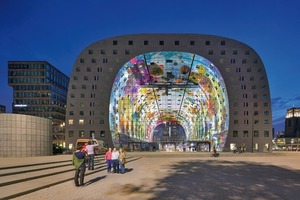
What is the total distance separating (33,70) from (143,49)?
225ft

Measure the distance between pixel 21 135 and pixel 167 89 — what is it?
2407 inches

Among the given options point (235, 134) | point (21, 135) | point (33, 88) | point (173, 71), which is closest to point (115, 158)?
point (21, 135)

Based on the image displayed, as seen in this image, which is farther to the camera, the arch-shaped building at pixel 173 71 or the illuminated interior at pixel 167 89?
the illuminated interior at pixel 167 89

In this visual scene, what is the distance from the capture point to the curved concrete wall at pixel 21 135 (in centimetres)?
3391

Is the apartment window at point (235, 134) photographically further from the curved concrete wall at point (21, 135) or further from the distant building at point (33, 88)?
the distant building at point (33, 88)

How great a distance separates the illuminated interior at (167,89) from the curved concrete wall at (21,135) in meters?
39.8

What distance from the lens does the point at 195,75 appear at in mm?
83312

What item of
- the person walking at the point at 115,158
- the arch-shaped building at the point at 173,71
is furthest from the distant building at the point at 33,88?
the person walking at the point at 115,158

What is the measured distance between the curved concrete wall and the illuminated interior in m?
39.8

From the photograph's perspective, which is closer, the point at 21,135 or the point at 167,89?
the point at 21,135

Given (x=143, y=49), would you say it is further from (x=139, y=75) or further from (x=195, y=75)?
(x=195, y=75)

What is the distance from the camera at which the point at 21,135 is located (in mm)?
34844

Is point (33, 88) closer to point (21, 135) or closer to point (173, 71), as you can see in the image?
point (173, 71)

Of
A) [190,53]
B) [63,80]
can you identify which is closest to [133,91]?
[190,53]
